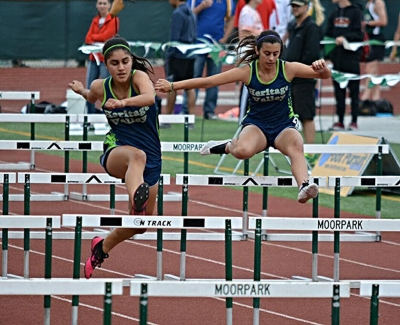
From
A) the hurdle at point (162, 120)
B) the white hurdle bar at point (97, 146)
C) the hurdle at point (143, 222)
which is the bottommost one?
the hurdle at point (143, 222)

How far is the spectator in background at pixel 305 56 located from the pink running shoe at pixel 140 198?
249 inches

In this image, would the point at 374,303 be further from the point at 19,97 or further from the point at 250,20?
the point at 250,20

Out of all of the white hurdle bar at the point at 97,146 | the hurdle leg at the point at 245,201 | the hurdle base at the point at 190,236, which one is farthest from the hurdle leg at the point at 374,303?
the hurdle base at the point at 190,236

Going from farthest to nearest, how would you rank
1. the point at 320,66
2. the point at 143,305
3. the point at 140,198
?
1. the point at 320,66
2. the point at 140,198
3. the point at 143,305

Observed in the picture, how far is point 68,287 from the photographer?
4.80 metres

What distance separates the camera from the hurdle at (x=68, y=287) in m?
4.75

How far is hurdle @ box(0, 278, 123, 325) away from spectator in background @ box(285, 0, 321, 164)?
867cm

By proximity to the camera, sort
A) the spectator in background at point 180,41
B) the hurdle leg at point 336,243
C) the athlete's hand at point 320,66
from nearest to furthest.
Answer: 1. the hurdle leg at point 336,243
2. the athlete's hand at point 320,66
3. the spectator in background at point 180,41

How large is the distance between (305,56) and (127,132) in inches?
244

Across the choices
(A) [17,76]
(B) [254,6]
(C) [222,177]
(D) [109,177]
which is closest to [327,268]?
(C) [222,177]

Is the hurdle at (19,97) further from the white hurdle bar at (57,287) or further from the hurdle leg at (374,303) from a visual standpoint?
the hurdle leg at (374,303)

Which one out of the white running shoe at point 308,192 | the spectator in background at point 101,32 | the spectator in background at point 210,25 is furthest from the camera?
the spectator in background at point 210,25

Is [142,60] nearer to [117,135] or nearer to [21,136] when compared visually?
[117,135]

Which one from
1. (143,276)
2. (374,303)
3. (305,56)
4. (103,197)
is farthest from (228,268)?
(305,56)
